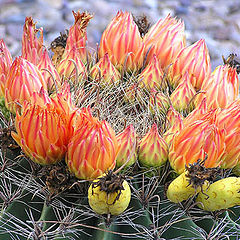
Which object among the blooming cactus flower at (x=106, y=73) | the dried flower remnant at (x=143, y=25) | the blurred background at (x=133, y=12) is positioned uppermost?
the dried flower remnant at (x=143, y=25)

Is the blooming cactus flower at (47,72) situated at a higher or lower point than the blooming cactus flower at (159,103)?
higher

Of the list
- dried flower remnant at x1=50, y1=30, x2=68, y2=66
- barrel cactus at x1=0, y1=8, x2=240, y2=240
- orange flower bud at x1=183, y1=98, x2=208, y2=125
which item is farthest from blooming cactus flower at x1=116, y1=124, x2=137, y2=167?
dried flower remnant at x1=50, y1=30, x2=68, y2=66

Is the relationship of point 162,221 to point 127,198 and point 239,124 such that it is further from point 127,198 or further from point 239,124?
point 239,124

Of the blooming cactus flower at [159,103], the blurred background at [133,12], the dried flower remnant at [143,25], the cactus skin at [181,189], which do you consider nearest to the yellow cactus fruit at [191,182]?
the cactus skin at [181,189]

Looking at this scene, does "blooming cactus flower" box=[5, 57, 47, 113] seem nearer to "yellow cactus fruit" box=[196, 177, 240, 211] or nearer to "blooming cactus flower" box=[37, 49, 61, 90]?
"blooming cactus flower" box=[37, 49, 61, 90]

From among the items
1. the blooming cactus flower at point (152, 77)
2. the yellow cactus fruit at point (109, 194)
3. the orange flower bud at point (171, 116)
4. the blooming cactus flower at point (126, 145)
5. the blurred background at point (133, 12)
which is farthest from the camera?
the blurred background at point (133, 12)

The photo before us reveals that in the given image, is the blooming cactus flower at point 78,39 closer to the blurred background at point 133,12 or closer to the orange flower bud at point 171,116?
the orange flower bud at point 171,116

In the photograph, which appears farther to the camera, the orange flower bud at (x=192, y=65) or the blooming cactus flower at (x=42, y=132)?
the orange flower bud at (x=192, y=65)

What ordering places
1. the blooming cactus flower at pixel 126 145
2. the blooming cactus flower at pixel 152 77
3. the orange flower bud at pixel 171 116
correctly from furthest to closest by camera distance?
the blooming cactus flower at pixel 152 77, the orange flower bud at pixel 171 116, the blooming cactus flower at pixel 126 145
